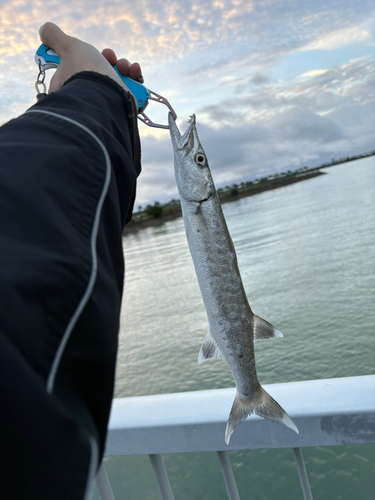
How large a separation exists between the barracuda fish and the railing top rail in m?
0.07

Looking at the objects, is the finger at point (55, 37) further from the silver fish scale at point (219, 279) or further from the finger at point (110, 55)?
the silver fish scale at point (219, 279)

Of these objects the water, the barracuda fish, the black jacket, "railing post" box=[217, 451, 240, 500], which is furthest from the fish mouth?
the water

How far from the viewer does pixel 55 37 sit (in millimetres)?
1501

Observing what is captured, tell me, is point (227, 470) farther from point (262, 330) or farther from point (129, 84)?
point (129, 84)

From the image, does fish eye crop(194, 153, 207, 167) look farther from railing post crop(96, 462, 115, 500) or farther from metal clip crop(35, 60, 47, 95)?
railing post crop(96, 462, 115, 500)

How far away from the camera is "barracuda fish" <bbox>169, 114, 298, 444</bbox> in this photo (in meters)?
1.46

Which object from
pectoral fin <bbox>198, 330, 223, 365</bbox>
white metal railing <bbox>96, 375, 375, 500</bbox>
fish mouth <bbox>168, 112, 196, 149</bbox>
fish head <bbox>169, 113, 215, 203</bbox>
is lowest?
white metal railing <bbox>96, 375, 375, 500</bbox>

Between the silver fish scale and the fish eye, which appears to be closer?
the silver fish scale

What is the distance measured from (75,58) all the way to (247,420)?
4.67 feet

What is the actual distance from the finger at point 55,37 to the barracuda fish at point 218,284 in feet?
1.58

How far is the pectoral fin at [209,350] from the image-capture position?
1685 millimetres

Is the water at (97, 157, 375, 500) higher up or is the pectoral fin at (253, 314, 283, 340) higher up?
the pectoral fin at (253, 314, 283, 340)

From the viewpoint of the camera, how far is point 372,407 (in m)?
1.29

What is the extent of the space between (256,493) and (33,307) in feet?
13.0
